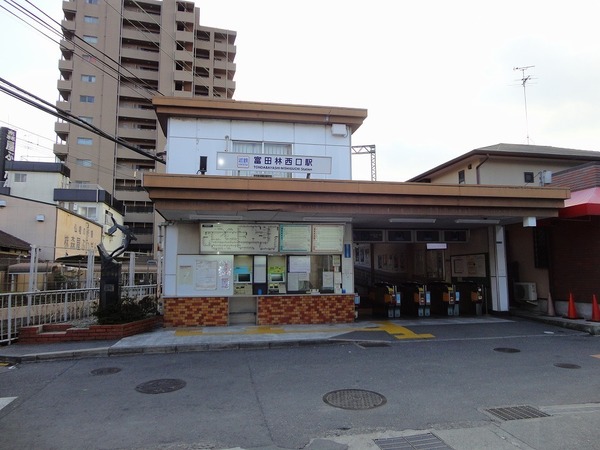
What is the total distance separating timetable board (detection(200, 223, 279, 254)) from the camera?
483 inches

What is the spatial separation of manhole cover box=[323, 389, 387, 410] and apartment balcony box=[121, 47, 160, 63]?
215ft

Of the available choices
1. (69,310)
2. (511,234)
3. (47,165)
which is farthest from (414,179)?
(47,165)

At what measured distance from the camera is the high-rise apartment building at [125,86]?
57844 mm

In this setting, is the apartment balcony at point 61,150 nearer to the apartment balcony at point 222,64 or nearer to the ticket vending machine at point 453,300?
the apartment balcony at point 222,64

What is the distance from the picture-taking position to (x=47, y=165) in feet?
130

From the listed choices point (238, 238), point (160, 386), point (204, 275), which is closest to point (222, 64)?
point (238, 238)

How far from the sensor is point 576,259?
13.3 metres

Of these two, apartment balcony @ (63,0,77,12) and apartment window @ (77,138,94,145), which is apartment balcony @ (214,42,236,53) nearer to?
apartment balcony @ (63,0,77,12)

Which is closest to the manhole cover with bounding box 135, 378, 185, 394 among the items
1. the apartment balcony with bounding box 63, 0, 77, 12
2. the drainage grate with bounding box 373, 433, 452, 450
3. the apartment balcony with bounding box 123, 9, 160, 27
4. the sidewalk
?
the sidewalk

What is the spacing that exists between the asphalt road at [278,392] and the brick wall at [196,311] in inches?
112

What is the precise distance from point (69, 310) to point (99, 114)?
54.7m

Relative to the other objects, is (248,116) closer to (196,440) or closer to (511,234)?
(196,440)

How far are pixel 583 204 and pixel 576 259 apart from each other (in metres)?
2.13

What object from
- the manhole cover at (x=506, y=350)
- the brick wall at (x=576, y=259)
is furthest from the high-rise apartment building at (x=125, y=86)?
the manhole cover at (x=506, y=350)
